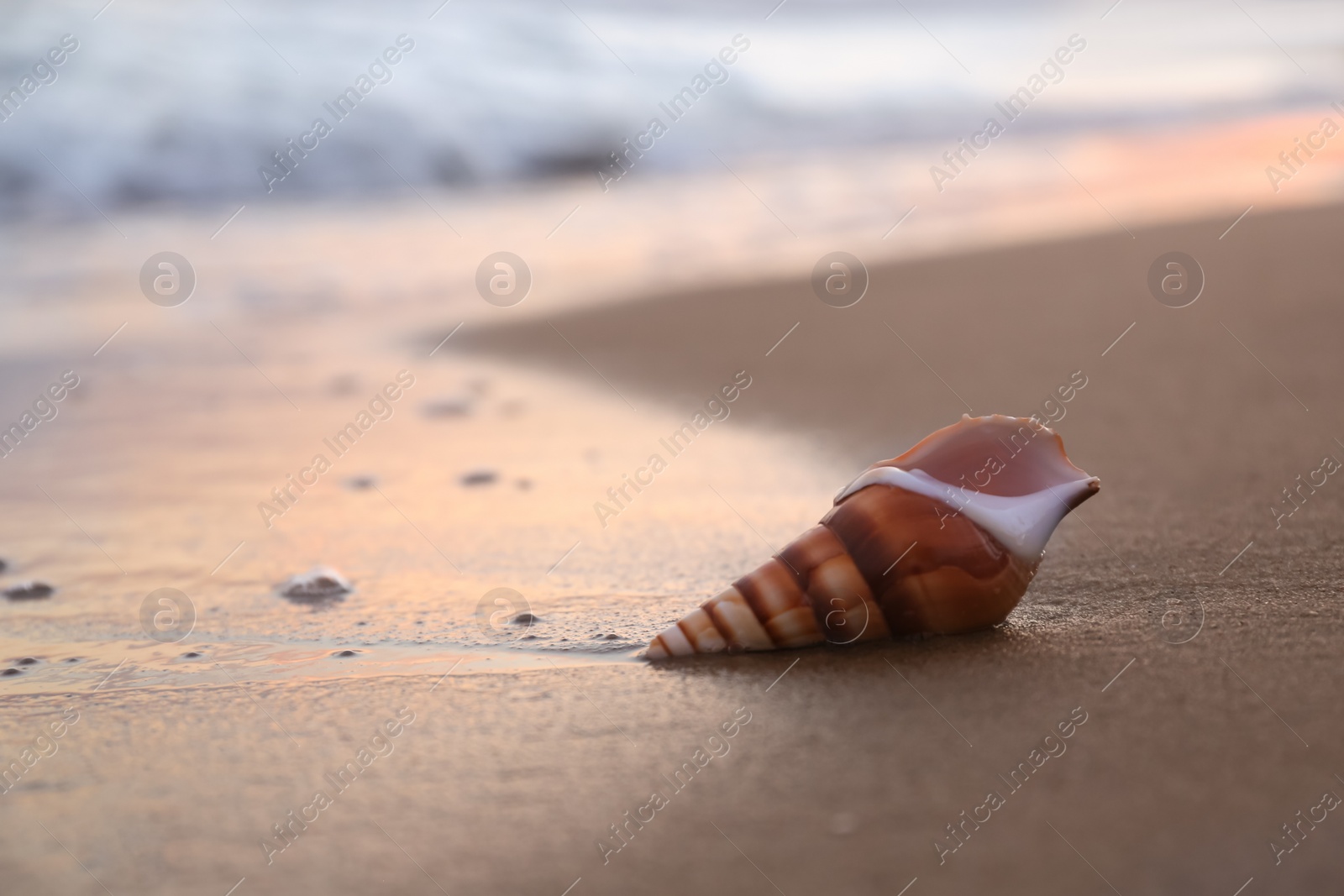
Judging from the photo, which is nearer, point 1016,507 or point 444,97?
point 1016,507

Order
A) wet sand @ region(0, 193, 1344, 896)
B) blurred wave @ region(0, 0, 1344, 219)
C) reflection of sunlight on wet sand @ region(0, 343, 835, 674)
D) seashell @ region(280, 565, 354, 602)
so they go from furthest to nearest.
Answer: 1. blurred wave @ region(0, 0, 1344, 219)
2. seashell @ region(280, 565, 354, 602)
3. reflection of sunlight on wet sand @ region(0, 343, 835, 674)
4. wet sand @ region(0, 193, 1344, 896)

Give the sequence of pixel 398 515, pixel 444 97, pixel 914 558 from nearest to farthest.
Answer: pixel 914 558 → pixel 398 515 → pixel 444 97

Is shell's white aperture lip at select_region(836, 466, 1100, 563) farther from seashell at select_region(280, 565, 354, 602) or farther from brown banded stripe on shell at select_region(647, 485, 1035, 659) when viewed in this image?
seashell at select_region(280, 565, 354, 602)

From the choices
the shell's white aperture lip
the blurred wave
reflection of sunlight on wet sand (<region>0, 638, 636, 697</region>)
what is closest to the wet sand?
reflection of sunlight on wet sand (<region>0, 638, 636, 697</region>)

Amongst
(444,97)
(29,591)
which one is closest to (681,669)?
(29,591)

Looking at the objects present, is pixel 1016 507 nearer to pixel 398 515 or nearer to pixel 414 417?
pixel 398 515

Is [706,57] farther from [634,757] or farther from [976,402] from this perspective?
[634,757]

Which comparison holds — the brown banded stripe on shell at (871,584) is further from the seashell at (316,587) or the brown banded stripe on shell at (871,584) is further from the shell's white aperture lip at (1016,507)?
the seashell at (316,587)
